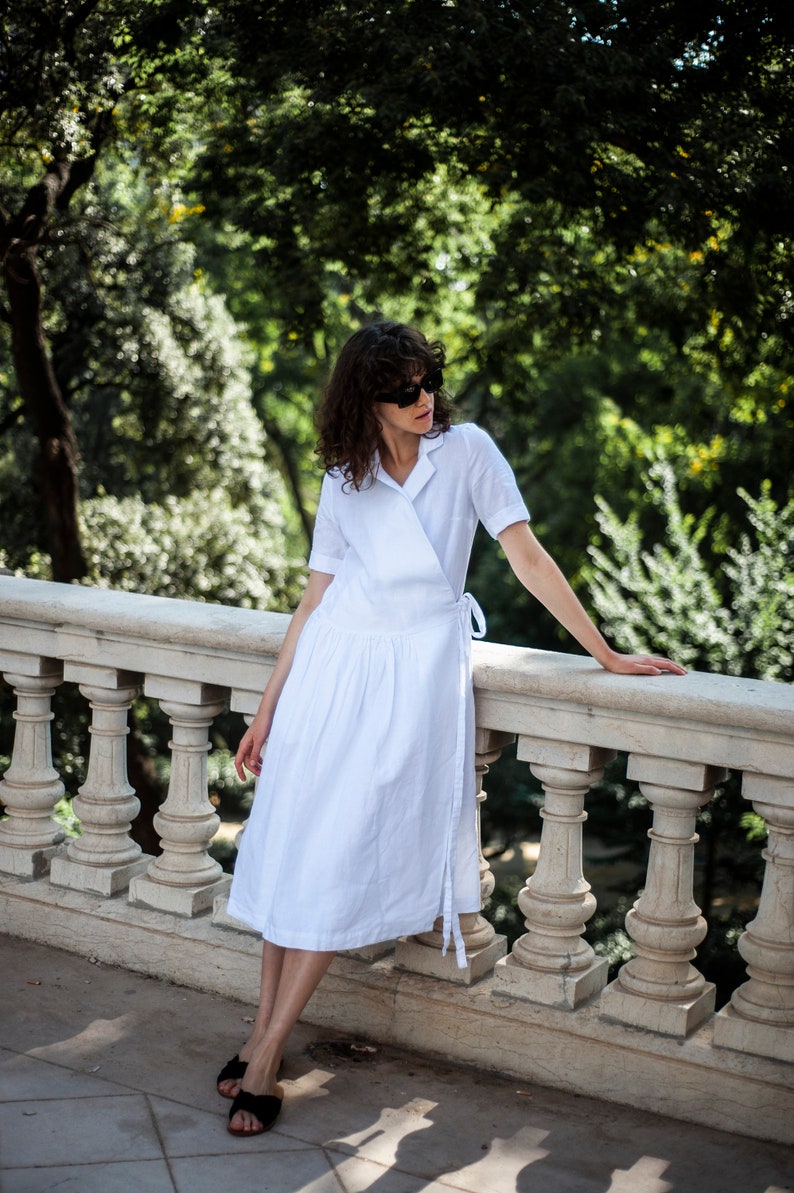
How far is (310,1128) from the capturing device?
2643mm

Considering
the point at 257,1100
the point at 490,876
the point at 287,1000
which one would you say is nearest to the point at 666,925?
the point at 490,876

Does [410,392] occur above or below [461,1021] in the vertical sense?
above

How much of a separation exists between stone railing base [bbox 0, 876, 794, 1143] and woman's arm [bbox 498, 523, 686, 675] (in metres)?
0.83

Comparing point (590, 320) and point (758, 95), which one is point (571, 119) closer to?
point (758, 95)

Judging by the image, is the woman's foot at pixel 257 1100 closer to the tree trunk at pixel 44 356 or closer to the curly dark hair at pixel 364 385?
the curly dark hair at pixel 364 385

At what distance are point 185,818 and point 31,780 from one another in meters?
0.54

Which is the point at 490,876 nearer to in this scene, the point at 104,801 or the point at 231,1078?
the point at 231,1078

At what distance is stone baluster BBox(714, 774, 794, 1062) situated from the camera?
2.55m

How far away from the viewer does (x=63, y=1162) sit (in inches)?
95.1

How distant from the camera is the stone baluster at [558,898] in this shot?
110 inches

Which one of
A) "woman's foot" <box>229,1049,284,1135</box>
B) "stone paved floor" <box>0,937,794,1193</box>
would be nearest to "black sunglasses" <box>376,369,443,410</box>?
"woman's foot" <box>229,1049,284,1135</box>

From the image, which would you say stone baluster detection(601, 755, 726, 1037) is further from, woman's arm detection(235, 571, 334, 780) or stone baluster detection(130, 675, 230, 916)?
stone baluster detection(130, 675, 230, 916)

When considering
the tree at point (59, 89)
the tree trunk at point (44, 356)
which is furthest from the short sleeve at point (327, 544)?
the tree trunk at point (44, 356)

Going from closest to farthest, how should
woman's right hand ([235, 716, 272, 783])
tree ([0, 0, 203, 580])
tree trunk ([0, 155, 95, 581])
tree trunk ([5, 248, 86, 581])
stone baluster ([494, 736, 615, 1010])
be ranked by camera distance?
stone baluster ([494, 736, 615, 1010]), woman's right hand ([235, 716, 272, 783]), tree ([0, 0, 203, 580]), tree trunk ([0, 155, 95, 581]), tree trunk ([5, 248, 86, 581])
